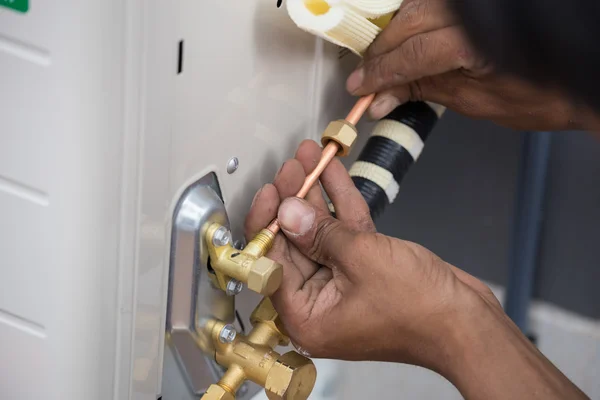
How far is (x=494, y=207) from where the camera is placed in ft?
2.90

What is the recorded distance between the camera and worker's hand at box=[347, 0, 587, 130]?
0.54 meters

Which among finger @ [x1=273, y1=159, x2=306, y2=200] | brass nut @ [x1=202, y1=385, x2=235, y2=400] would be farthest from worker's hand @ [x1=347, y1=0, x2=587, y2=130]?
brass nut @ [x1=202, y1=385, x2=235, y2=400]

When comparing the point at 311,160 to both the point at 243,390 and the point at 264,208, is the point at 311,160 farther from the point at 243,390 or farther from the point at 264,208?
the point at 243,390

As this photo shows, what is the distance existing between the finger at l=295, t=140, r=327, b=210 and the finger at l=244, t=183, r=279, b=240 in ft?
0.11

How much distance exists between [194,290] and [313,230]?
84 mm

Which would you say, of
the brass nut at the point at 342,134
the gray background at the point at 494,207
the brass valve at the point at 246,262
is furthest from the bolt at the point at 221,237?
the gray background at the point at 494,207

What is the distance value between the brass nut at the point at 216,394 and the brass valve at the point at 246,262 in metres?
0.07

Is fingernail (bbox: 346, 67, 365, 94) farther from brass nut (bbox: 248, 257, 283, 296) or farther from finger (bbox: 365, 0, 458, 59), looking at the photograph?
brass nut (bbox: 248, 257, 283, 296)

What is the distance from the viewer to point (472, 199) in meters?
0.89

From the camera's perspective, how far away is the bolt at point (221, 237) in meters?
0.49

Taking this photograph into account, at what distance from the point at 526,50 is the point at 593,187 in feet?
2.28

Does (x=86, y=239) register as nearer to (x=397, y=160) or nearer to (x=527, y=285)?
(x=397, y=160)

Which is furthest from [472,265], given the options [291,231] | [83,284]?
[83,284]

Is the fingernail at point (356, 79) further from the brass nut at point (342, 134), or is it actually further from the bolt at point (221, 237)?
the bolt at point (221, 237)
